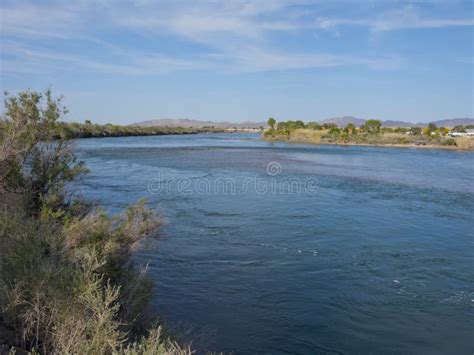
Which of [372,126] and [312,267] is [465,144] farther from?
[312,267]

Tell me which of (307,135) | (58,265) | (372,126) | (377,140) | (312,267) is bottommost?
(312,267)

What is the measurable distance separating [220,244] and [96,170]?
18715 millimetres

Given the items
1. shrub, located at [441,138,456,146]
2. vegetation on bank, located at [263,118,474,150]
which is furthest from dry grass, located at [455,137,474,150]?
shrub, located at [441,138,456,146]

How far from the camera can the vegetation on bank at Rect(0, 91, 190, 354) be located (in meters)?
5.18

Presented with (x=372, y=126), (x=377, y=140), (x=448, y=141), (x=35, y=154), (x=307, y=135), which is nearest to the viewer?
→ (x=35, y=154)

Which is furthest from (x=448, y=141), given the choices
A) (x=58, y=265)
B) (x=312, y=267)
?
(x=58, y=265)

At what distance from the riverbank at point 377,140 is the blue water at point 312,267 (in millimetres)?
43956

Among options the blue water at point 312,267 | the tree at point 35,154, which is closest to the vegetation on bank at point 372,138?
the blue water at point 312,267

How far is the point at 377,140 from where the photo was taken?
234 ft

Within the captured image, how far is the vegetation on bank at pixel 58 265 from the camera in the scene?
5184 millimetres

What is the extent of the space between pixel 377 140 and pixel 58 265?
229 feet

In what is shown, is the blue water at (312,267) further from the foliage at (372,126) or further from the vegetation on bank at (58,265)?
the foliage at (372,126)

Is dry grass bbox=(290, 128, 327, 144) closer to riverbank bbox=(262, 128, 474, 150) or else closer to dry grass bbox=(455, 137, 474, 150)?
riverbank bbox=(262, 128, 474, 150)

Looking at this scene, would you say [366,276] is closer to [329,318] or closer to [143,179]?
[329,318]
